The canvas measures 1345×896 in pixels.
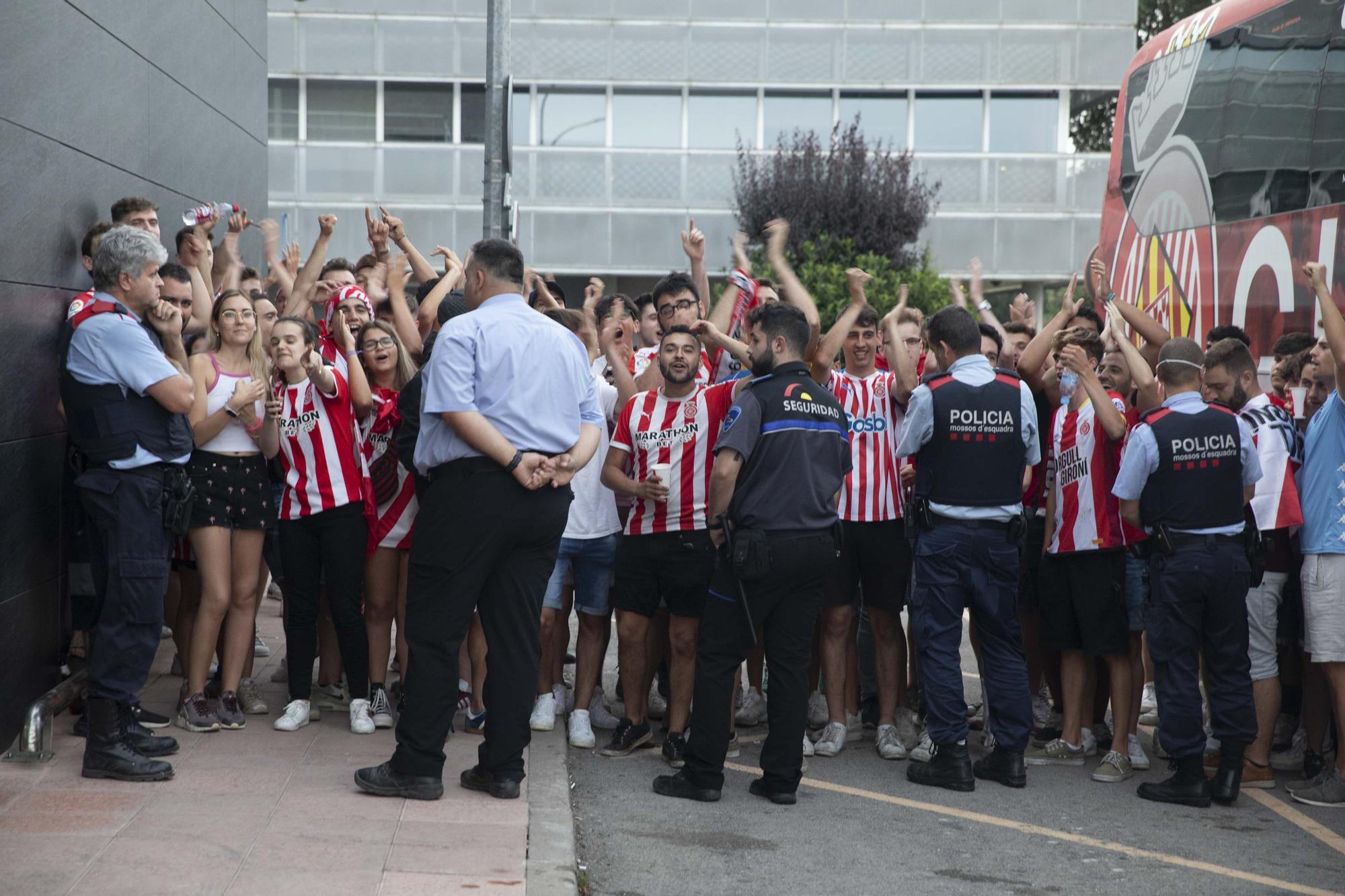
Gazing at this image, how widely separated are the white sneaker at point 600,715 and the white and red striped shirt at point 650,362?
5.71 ft

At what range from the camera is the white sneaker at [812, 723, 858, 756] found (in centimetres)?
687

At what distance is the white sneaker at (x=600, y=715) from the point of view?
727cm

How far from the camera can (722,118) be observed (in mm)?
25125

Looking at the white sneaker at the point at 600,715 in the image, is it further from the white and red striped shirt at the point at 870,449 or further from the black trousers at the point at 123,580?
the black trousers at the point at 123,580

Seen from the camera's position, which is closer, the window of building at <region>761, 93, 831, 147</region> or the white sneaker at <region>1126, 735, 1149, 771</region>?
the white sneaker at <region>1126, 735, 1149, 771</region>

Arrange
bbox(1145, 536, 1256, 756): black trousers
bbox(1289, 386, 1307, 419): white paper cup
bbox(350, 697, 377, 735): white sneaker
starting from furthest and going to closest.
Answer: bbox(1289, 386, 1307, 419): white paper cup → bbox(350, 697, 377, 735): white sneaker → bbox(1145, 536, 1256, 756): black trousers

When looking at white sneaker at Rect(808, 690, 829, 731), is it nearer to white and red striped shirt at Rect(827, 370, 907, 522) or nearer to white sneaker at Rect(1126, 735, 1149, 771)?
white and red striped shirt at Rect(827, 370, 907, 522)

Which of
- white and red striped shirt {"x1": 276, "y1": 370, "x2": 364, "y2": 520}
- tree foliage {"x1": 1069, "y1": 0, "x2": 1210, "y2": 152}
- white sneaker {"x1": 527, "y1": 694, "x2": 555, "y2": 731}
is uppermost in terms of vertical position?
tree foliage {"x1": 1069, "y1": 0, "x2": 1210, "y2": 152}

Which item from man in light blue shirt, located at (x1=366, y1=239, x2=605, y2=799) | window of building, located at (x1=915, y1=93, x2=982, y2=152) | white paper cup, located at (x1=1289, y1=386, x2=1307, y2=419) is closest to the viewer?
man in light blue shirt, located at (x1=366, y1=239, x2=605, y2=799)

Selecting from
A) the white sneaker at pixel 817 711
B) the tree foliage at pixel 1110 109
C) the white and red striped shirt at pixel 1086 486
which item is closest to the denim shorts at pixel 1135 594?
the white and red striped shirt at pixel 1086 486

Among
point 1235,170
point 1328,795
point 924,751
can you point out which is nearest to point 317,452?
point 924,751

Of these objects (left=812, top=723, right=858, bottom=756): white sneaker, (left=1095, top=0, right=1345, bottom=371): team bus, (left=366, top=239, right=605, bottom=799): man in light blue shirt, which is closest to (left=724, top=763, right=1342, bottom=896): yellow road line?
(left=812, top=723, right=858, bottom=756): white sneaker

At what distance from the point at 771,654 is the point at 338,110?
2133 centimetres

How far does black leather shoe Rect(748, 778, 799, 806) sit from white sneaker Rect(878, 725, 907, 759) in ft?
2.89
